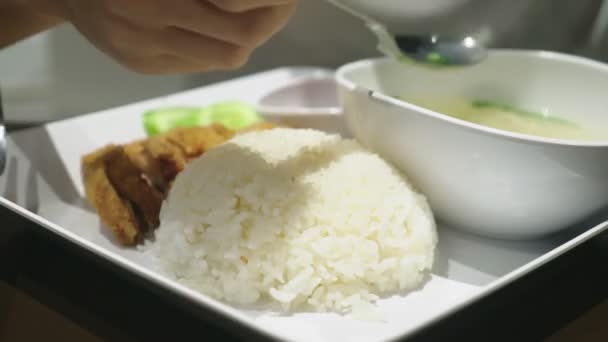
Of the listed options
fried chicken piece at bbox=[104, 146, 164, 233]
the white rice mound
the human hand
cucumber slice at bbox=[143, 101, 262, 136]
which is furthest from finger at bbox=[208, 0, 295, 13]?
cucumber slice at bbox=[143, 101, 262, 136]

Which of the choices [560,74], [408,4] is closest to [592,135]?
[560,74]

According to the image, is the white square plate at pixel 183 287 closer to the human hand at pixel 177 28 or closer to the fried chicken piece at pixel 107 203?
the fried chicken piece at pixel 107 203

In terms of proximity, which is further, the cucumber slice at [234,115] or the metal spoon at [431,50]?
the cucumber slice at [234,115]

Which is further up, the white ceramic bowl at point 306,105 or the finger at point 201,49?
the finger at point 201,49

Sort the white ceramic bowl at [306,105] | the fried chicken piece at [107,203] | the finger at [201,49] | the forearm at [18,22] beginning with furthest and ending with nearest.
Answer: the white ceramic bowl at [306,105] → the forearm at [18,22] → the fried chicken piece at [107,203] → the finger at [201,49]

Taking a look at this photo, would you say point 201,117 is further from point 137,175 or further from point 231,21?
point 231,21

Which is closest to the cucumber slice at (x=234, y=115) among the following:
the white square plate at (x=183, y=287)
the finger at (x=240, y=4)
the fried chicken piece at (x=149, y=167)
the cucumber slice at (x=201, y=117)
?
the cucumber slice at (x=201, y=117)
